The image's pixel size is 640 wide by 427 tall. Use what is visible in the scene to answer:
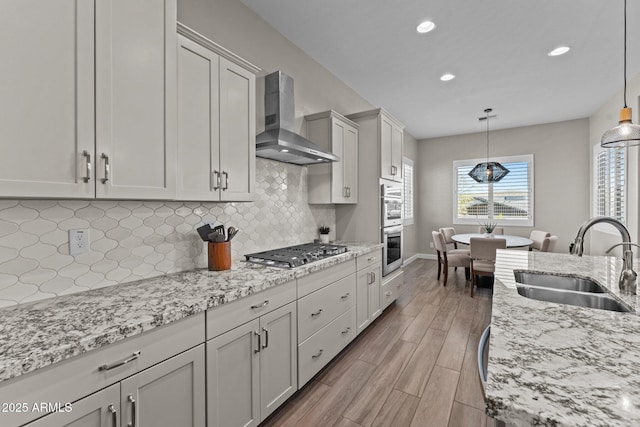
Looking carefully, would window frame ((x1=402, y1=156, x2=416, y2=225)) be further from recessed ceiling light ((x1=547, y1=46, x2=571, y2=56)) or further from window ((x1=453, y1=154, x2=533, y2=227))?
recessed ceiling light ((x1=547, y1=46, x2=571, y2=56))

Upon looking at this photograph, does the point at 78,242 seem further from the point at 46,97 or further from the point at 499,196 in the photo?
the point at 499,196

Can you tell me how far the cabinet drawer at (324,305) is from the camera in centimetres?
202

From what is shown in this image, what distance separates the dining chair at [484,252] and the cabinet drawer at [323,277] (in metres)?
2.37

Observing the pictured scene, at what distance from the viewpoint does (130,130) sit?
4.55 ft

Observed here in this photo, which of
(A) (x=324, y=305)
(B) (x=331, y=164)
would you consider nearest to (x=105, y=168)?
(A) (x=324, y=305)

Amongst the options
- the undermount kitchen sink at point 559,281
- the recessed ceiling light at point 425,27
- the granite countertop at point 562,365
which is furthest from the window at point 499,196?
the granite countertop at point 562,365

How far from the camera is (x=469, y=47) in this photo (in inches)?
121

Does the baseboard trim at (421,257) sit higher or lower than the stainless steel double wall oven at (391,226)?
lower

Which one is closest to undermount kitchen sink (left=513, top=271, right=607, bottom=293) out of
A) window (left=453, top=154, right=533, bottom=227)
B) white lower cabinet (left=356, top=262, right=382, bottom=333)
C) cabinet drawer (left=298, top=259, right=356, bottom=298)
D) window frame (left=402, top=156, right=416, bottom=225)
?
cabinet drawer (left=298, top=259, right=356, bottom=298)

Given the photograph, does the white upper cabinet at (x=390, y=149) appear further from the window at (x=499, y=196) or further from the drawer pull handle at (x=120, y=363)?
the window at (x=499, y=196)

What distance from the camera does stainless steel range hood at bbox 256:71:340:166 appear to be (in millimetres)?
2334

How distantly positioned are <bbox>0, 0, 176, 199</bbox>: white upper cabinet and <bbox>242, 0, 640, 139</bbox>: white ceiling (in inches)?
58.6

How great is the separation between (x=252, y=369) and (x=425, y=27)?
3.18 m

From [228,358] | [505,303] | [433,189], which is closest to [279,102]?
[228,358]
